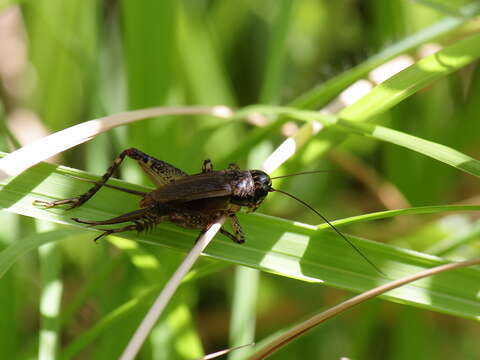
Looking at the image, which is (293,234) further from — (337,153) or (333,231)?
(337,153)

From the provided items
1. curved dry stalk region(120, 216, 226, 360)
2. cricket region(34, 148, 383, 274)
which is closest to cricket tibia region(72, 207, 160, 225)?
cricket region(34, 148, 383, 274)

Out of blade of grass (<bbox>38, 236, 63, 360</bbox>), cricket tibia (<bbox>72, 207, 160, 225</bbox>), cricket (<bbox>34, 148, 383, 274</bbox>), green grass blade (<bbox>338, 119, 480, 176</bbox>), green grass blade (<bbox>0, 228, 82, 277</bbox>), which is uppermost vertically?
green grass blade (<bbox>338, 119, 480, 176</bbox>)

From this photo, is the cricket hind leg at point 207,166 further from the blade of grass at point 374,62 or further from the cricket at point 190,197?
the blade of grass at point 374,62

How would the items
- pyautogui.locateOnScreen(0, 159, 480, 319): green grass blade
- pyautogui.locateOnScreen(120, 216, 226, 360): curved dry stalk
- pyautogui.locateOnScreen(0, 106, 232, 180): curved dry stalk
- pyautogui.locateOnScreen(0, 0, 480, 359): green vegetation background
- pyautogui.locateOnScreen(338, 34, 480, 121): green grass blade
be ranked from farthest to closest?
pyautogui.locateOnScreen(0, 0, 480, 359): green vegetation background → pyautogui.locateOnScreen(338, 34, 480, 121): green grass blade → pyautogui.locateOnScreen(0, 159, 480, 319): green grass blade → pyautogui.locateOnScreen(0, 106, 232, 180): curved dry stalk → pyautogui.locateOnScreen(120, 216, 226, 360): curved dry stalk

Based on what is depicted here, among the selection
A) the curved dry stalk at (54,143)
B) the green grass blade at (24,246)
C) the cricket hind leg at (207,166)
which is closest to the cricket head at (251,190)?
the cricket hind leg at (207,166)

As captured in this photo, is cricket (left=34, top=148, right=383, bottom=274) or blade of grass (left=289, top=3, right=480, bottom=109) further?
blade of grass (left=289, top=3, right=480, bottom=109)

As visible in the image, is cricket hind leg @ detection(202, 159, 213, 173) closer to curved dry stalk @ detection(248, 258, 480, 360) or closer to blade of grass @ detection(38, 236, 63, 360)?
blade of grass @ detection(38, 236, 63, 360)

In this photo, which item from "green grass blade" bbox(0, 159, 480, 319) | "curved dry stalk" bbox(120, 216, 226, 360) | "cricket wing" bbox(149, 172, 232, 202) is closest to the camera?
"curved dry stalk" bbox(120, 216, 226, 360)
